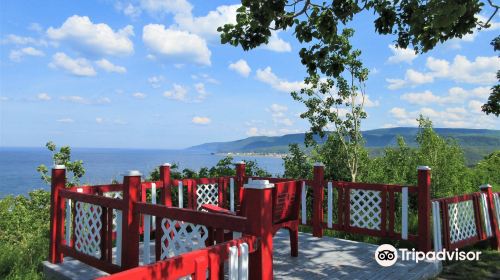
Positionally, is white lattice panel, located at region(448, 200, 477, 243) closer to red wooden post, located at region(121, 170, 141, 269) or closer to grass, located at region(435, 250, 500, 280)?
grass, located at region(435, 250, 500, 280)

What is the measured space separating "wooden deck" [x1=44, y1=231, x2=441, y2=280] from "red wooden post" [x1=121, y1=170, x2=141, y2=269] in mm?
986

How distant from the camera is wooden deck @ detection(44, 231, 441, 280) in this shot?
5.03 meters

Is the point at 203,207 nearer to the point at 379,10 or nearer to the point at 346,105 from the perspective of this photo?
the point at 379,10

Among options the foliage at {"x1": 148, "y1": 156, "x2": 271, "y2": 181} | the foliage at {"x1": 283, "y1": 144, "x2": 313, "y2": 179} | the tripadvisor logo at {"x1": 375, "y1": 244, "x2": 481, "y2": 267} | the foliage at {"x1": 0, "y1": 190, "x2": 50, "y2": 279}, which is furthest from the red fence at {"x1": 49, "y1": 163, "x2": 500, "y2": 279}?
the foliage at {"x1": 283, "y1": 144, "x2": 313, "y2": 179}

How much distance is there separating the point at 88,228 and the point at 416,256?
14.6 ft

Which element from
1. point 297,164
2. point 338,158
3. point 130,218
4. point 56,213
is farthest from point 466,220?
point 297,164

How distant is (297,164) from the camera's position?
13344 millimetres

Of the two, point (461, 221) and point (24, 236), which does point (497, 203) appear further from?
point (24, 236)

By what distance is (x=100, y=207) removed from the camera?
186 inches

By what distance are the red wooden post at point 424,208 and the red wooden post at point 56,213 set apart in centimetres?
499

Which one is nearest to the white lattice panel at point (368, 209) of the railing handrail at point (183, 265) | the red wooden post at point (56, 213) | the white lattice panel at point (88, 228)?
the railing handrail at point (183, 265)

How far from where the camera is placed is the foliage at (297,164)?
13203 millimetres

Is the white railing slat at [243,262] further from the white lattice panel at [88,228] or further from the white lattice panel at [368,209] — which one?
the white lattice panel at [368,209]

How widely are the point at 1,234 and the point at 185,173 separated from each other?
445cm
